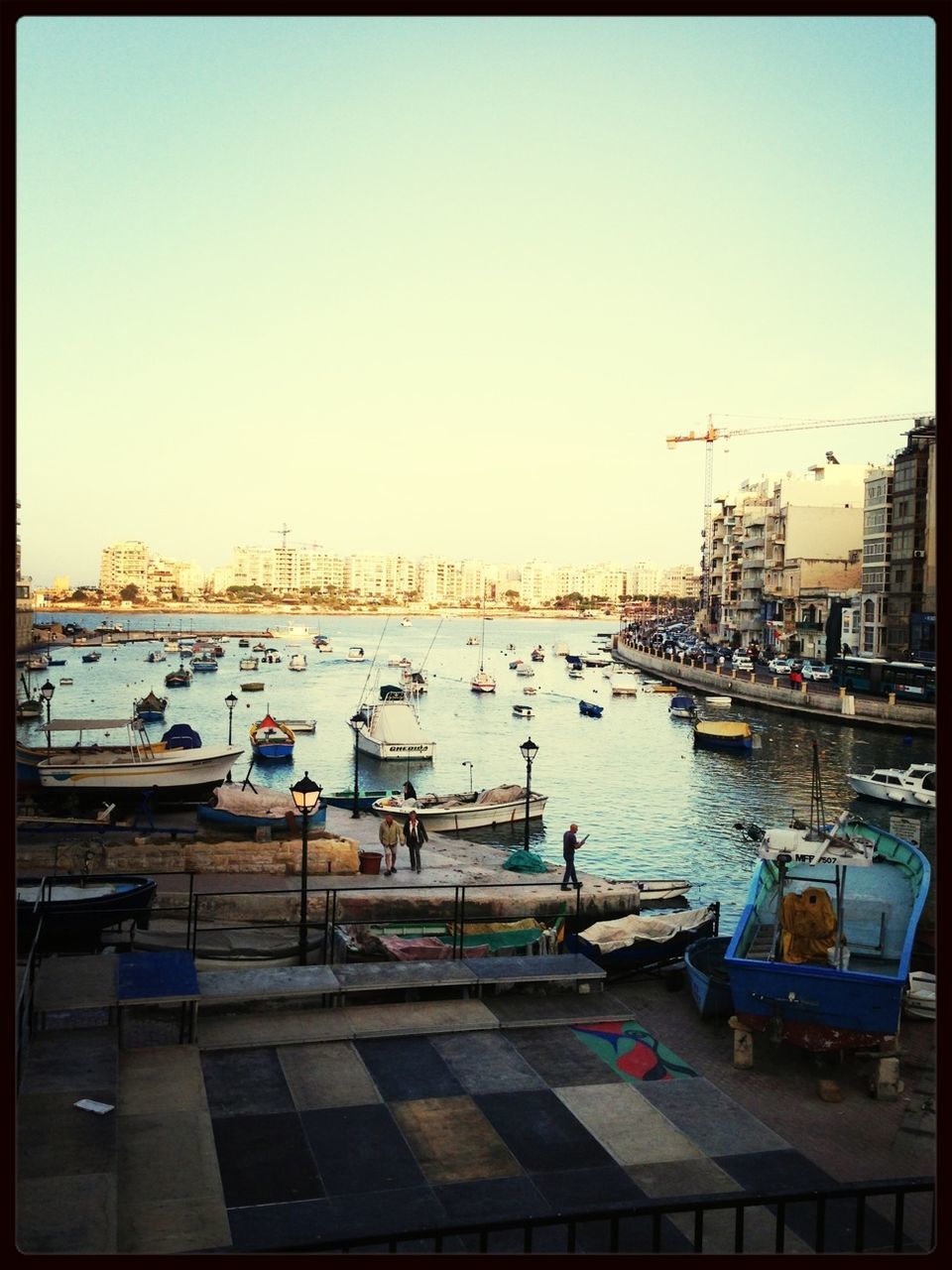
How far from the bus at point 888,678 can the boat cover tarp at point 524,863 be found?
39719 mm

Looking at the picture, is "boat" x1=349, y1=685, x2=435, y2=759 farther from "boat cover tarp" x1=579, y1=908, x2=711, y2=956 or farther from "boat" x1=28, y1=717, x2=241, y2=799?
"boat cover tarp" x1=579, y1=908, x2=711, y2=956

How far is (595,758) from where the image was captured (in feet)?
170

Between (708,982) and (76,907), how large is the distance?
292 inches

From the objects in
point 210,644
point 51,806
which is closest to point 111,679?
point 210,644

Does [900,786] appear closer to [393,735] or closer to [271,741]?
[393,735]

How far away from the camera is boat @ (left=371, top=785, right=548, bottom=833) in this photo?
30.5m

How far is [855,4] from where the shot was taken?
2.38m

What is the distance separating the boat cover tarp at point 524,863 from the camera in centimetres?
2100

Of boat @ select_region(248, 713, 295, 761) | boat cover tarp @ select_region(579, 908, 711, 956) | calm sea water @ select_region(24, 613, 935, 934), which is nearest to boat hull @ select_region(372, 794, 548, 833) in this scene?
calm sea water @ select_region(24, 613, 935, 934)

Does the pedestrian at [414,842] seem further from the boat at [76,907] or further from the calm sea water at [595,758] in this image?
the boat at [76,907]

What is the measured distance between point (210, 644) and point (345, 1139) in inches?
5320

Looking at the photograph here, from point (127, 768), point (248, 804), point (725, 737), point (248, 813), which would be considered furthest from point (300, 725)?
point (248, 813)

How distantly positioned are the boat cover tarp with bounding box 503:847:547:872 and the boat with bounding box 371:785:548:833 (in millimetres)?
9075

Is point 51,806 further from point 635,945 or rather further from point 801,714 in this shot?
point 801,714
